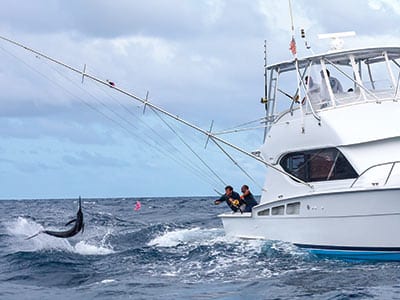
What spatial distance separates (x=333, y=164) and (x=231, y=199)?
358cm

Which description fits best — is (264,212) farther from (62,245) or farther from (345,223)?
(62,245)

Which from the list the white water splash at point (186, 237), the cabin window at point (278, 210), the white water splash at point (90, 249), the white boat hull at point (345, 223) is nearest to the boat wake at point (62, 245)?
the white water splash at point (90, 249)

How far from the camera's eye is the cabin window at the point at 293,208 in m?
16.8

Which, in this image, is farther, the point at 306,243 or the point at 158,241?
the point at 158,241

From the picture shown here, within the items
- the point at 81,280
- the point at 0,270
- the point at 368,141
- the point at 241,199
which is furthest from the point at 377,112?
the point at 0,270

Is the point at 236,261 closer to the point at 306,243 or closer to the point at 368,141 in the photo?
the point at 306,243

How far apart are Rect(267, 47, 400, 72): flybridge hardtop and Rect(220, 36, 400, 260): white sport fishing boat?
0.9 inches

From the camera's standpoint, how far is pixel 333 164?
16844 mm

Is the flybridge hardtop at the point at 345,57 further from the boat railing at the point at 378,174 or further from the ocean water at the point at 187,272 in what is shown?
the ocean water at the point at 187,272

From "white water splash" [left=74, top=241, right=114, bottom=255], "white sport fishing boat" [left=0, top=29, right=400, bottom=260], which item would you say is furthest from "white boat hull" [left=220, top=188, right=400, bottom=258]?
"white water splash" [left=74, top=241, right=114, bottom=255]

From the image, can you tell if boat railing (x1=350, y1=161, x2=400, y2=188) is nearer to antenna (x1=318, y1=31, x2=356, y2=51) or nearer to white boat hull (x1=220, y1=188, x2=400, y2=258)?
white boat hull (x1=220, y1=188, x2=400, y2=258)

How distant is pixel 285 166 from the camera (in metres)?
18.1

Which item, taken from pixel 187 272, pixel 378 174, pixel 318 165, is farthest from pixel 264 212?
pixel 378 174

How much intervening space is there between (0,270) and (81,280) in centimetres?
297
